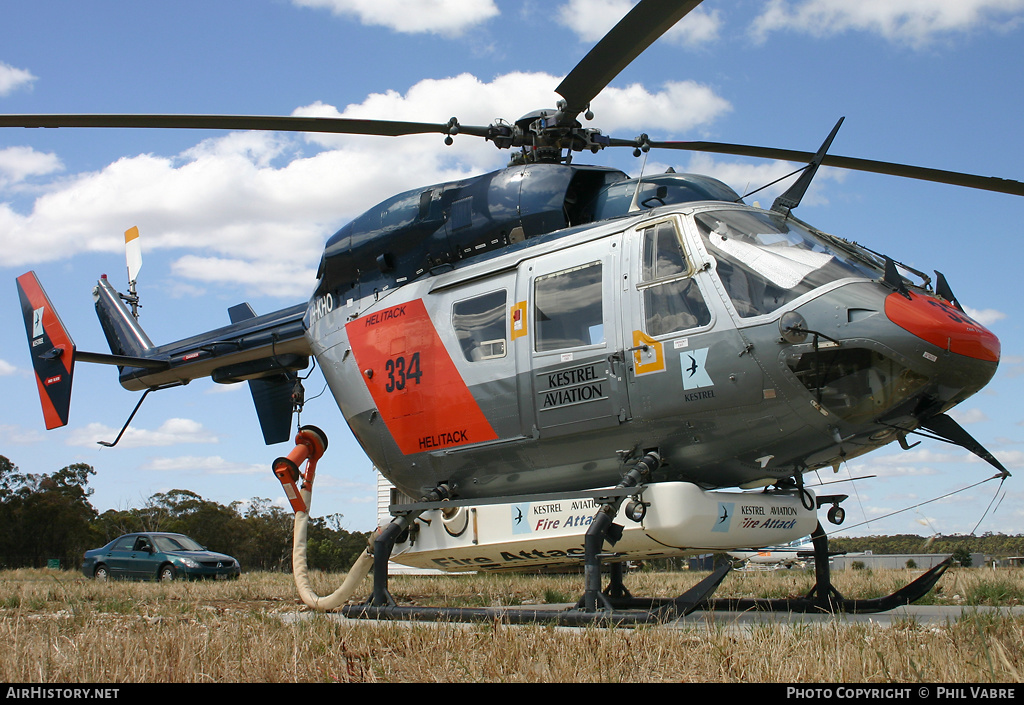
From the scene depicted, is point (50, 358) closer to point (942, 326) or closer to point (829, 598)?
point (829, 598)

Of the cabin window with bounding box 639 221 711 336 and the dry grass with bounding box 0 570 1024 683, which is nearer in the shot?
the dry grass with bounding box 0 570 1024 683

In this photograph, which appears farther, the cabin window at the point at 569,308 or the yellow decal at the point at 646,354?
the cabin window at the point at 569,308

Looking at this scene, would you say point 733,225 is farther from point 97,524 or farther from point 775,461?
point 97,524

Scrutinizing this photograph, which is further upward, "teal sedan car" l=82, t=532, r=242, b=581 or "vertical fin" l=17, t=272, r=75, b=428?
"vertical fin" l=17, t=272, r=75, b=428

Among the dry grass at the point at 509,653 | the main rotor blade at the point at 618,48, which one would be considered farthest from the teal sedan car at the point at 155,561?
the main rotor blade at the point at 618,48

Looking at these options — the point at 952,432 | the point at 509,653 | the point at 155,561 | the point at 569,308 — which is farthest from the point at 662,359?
the point at 155,561

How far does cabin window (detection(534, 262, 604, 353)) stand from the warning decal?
37.3 inches

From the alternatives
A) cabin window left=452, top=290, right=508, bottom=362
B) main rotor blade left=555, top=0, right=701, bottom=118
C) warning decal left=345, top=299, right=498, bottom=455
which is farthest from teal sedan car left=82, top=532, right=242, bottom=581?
main rotor blade left=555, top=0, right=701, bottom=118

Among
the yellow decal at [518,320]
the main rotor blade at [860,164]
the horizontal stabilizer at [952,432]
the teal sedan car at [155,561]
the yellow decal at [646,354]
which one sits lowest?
the teal sedan car at [155,561]

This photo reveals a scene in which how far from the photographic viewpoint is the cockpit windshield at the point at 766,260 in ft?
18.9

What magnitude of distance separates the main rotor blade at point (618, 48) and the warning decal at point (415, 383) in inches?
91.6

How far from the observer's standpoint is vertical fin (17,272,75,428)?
10398 mm

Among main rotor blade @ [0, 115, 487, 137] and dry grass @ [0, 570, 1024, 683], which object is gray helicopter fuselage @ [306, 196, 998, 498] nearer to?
main rotor blade @ [0, 115, 487, 137]

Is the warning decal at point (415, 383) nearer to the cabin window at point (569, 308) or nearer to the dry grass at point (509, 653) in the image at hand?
the cabin window at point (569, 308)
